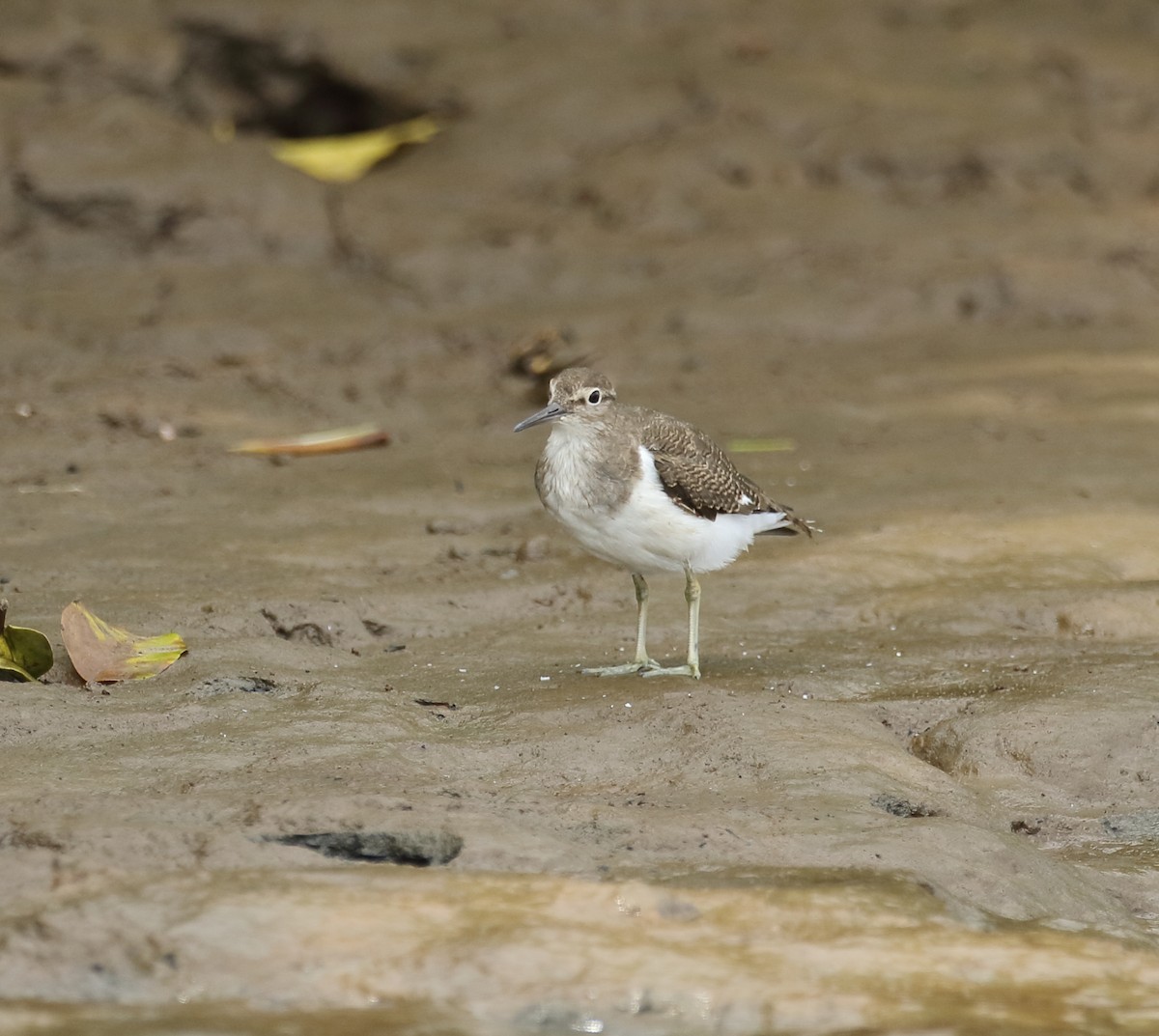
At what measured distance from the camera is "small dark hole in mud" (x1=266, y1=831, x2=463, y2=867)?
4.21 meters

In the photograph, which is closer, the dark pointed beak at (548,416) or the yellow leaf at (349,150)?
the dark pointed beak at (548,416)

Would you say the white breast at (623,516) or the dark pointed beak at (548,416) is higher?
the dark pointed beak at (548,416)

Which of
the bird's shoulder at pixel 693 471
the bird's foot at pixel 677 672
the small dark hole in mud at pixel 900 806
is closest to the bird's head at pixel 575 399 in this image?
the bird's shoulder at pixel 693 471

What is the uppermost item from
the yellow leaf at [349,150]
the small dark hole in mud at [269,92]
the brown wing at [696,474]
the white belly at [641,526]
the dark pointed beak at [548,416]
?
the small dark hole in mud at [269,92]

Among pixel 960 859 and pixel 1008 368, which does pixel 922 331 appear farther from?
pixel 960 859

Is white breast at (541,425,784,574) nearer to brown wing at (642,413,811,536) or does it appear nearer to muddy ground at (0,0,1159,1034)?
brown wing at (642,413,811,536)

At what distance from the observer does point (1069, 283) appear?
398 inches

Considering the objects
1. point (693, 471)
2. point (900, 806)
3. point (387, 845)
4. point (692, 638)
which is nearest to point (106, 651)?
point (387, 845)

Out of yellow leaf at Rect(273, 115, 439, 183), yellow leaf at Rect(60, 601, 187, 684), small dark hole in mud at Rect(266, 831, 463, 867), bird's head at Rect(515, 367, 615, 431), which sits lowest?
small dark hole in mud at Rect(266, 831, 463, 867)

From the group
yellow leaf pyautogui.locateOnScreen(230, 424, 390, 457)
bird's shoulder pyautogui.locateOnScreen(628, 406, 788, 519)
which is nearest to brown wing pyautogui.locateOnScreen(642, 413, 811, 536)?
bird's shoulder pyautogui.locateOnScreen(628, 406, 788, 519)

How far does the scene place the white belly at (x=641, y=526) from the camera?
5711 millimetres

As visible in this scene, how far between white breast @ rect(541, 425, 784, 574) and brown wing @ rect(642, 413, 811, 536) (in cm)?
5

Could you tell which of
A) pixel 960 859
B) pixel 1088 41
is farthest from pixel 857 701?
pixel 1088 41

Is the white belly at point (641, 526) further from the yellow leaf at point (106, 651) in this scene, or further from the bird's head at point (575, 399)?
the yellow leaf at point (106, 651)
